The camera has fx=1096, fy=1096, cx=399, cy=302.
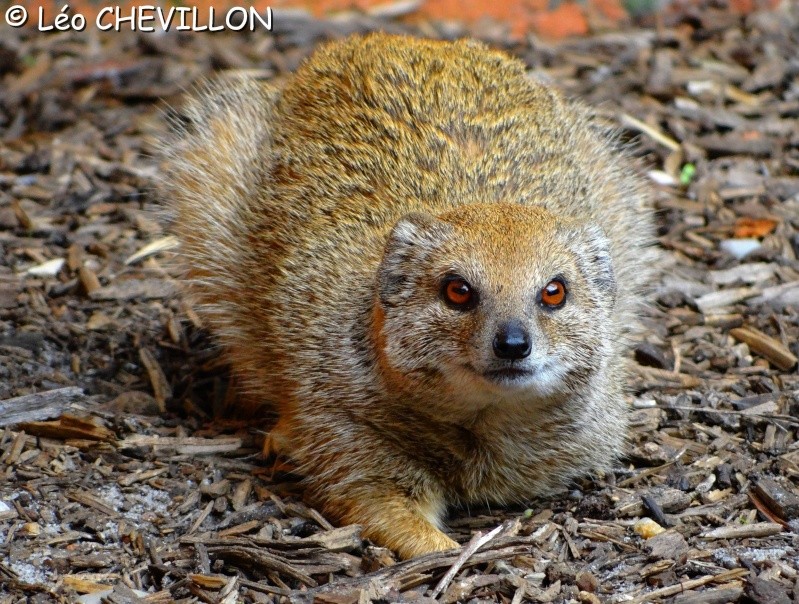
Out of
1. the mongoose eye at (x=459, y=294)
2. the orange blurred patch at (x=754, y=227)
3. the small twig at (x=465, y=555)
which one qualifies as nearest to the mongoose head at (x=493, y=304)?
the mongoose eye at (x=459, y=294)

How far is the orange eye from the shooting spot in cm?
581

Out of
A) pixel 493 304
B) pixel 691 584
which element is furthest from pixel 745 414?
pixel 493 304

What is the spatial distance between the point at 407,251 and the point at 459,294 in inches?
18.8

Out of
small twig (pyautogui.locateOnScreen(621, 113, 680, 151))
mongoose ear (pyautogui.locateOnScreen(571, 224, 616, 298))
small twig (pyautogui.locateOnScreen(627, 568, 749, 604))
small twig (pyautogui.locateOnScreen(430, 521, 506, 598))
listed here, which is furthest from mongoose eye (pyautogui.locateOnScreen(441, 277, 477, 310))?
small twig (pyautogui.locateOnScreen(621, 113, 680, 151))

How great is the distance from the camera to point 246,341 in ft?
24.4

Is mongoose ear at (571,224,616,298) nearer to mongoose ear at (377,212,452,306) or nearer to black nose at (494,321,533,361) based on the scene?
mongoose ear at (377,212,452,306)

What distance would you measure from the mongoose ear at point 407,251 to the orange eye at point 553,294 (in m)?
0.62

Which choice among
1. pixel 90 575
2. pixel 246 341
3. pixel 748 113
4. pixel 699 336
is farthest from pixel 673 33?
pixel 90 575

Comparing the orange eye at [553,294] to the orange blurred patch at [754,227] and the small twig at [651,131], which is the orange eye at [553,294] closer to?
the orange blurred patch at [754,227]

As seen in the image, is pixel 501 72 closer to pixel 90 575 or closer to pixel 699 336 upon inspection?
pixel 699 336

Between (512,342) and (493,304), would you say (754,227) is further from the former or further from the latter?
(512,342)

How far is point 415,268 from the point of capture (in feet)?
19.8

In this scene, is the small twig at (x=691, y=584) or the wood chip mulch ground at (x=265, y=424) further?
the wood chip mulch ground at (x=265, y=424)

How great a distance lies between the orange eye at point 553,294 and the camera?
581 cm
